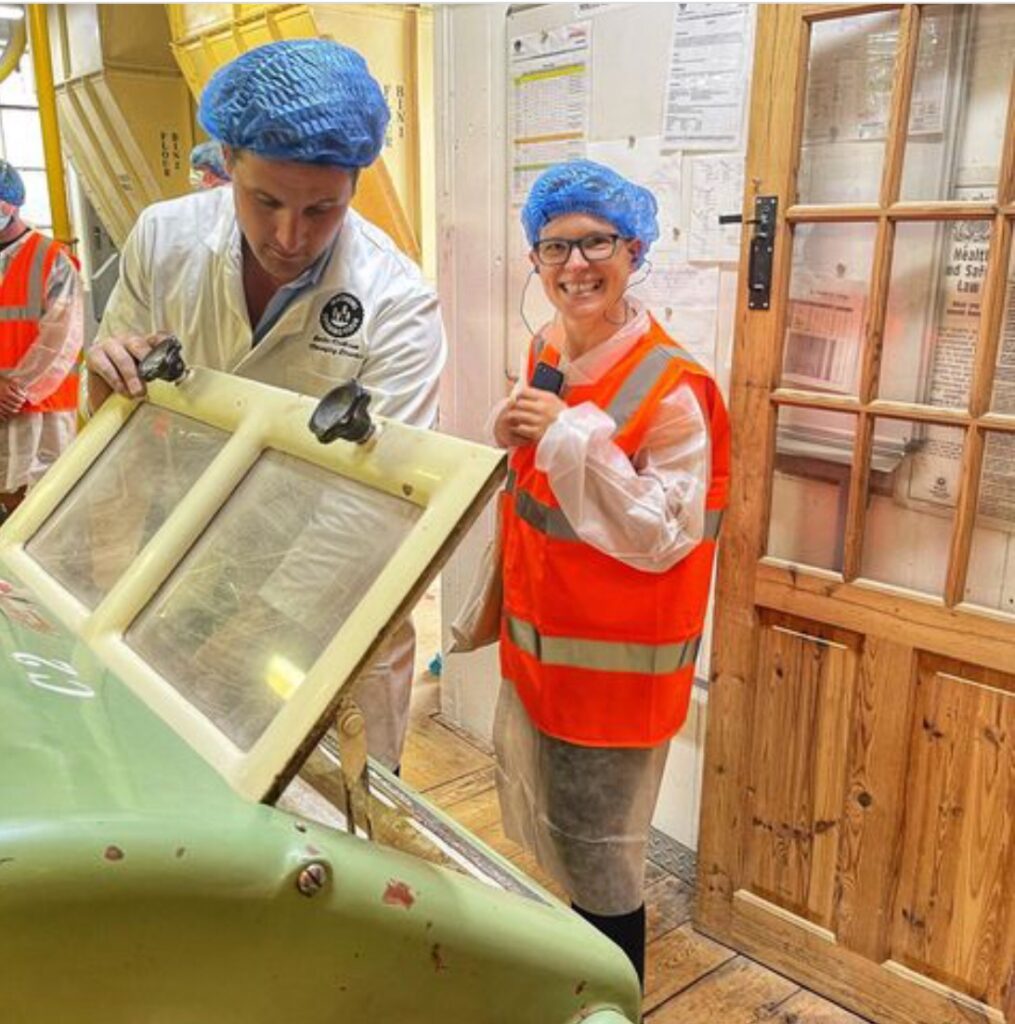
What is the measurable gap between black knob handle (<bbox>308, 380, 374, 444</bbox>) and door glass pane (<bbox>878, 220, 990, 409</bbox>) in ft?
3.82

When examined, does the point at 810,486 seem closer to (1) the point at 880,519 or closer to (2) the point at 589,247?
(1) the point at 880,519

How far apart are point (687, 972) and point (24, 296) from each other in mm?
2961

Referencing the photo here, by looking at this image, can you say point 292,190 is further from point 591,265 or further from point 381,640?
point 381,640

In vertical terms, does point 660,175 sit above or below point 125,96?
below

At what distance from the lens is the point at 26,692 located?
73 cm

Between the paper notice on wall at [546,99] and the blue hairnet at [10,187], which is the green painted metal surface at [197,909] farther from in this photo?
the blue hairnet at [10,187]

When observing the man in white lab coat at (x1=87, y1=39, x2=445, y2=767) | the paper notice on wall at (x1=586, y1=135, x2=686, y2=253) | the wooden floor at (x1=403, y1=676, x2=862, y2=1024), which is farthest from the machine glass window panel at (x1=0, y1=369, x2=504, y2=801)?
the wooden floor at (x1=403, y1=676, x2=862, y2=1024)

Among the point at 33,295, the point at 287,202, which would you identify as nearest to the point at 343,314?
the point at 287,202

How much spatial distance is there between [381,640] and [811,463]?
1320mm

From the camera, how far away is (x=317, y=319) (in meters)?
1.40

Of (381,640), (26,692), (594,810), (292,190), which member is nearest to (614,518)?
(594,810)

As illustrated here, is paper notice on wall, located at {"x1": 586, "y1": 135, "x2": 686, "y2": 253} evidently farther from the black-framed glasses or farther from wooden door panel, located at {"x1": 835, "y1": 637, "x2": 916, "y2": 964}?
wooden door panel, located at {"x1": 835, "y1": 637, "x2": 916, "y2": 964}

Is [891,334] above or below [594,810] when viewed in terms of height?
above

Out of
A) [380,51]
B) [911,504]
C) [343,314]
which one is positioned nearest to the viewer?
[343,314]
